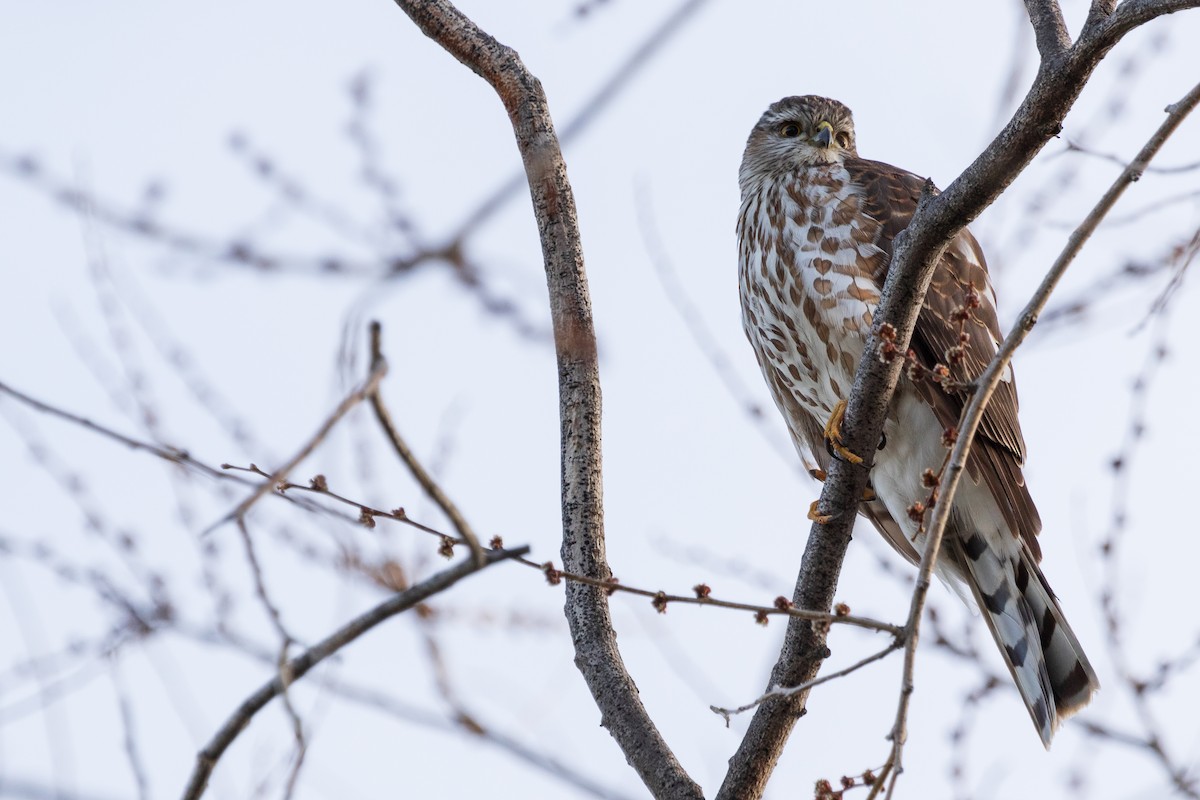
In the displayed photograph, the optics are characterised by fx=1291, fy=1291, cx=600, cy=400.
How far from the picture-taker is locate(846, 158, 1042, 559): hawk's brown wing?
12.5 feet

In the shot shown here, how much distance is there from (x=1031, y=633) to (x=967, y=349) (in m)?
0.89

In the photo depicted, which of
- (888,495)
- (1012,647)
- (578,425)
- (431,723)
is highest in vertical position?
(888,495)

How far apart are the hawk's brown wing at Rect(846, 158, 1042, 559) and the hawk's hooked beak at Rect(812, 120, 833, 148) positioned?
710mm

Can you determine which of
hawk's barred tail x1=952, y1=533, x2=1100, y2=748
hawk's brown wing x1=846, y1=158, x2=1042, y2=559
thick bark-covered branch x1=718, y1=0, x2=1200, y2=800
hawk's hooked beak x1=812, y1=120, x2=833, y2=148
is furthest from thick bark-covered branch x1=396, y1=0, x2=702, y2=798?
hawk's hooked beak x1=812, y1=120, x2=833, y2=148

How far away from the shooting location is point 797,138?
5047mm

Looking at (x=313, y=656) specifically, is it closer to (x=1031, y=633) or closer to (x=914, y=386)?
(x=914, y=386)

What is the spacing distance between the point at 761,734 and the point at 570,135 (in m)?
1.99

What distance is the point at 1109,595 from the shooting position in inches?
147

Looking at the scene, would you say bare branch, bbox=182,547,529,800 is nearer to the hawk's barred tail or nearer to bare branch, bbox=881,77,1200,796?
bare branch, bbox=881,77,1200,796

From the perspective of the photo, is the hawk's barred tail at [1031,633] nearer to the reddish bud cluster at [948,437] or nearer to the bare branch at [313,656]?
the reddish bud cluster at [948,437]

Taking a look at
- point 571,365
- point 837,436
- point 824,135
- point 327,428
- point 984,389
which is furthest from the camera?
point 824,135

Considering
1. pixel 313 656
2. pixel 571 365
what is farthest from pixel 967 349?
pixel 313 656

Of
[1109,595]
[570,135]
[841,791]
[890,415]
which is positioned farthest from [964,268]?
[570,135]

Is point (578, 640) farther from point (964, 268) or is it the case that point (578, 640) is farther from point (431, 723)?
point (964, 268)
